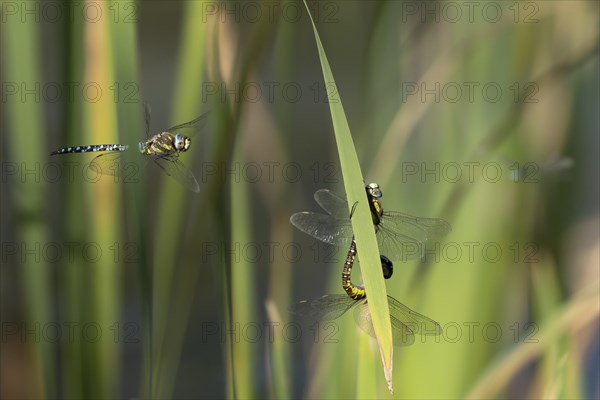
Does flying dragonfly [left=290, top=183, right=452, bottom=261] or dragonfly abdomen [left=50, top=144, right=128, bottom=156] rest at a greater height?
dragonfly abdomen [left=50, top=144, right=128, bottom=156]

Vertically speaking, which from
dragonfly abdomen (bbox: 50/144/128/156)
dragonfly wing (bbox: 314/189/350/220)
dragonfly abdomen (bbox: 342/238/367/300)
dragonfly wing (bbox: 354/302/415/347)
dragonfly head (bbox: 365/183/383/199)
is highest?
dragonfly abdomen (bbox: 50/144/128/156)

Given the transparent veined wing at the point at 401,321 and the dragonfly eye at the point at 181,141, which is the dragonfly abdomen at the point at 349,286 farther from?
the dragonfly eye at the point at 181,141

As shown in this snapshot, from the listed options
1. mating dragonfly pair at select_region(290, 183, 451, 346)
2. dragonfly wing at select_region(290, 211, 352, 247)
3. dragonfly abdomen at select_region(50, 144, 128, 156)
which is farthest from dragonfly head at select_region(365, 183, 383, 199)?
dragonfly abdomen at select_region(50, 144, 128, 156)

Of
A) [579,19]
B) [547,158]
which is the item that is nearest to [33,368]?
[547,158]

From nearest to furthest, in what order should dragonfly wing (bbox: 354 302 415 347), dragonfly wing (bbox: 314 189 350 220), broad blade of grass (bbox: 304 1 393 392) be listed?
broad blade of grass (bbox: 304 1 393 392) → dragonfly wing (bbox: 354 302 415 347) → dragonfly wing (bbox: 314 189 350 220)

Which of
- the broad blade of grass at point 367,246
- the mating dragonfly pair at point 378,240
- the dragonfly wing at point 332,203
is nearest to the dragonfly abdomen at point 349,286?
the mating dragonfly pair at point 378,240

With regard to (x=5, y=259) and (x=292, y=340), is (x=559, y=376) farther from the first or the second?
(x=5, y=259)

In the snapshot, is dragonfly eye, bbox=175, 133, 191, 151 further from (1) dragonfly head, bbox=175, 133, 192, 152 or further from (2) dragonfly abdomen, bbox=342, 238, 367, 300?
(2) dragonfly abdomen, bbox=342, 238, 367, 300

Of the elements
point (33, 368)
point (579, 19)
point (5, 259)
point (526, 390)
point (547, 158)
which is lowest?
point (526, 390)
